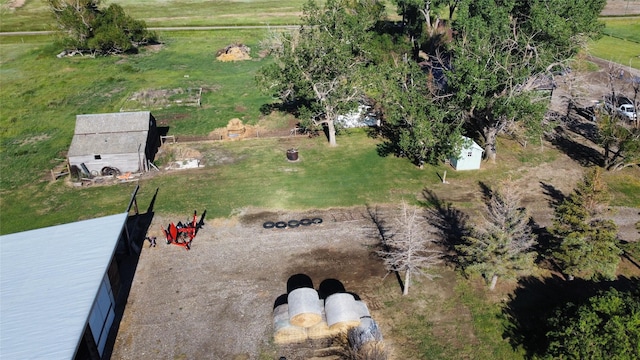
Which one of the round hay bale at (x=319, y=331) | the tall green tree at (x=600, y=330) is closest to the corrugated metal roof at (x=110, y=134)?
the round hay bale at (x=319, y=331)

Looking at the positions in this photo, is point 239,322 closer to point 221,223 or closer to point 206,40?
point 221,223

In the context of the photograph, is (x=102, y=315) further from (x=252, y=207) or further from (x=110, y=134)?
(x=110, y=134)

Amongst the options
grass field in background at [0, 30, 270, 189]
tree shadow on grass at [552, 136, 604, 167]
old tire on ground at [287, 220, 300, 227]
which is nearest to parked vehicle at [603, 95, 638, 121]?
tree shadow on grass at [552, 136, 604, 167]

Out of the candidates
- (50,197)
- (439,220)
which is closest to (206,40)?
(50,197)

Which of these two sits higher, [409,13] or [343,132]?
[409,13]

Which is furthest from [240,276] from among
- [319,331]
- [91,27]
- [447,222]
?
[91,27]

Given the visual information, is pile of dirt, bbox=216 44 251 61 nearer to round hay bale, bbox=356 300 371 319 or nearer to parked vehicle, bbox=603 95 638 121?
parked vehicle, bbox=603 95 638 121

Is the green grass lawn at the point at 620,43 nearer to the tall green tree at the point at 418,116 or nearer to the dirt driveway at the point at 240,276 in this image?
the tall green tree at the point at 418,116
